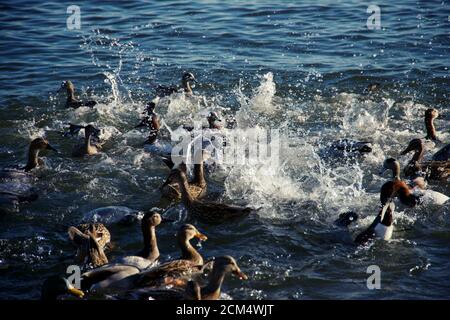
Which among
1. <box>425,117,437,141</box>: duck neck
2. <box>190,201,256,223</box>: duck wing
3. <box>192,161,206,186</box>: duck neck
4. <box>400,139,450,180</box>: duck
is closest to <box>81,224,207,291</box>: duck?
<box>190,201,256,223</box>: duck wing

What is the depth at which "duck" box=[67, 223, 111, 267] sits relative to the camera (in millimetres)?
8070

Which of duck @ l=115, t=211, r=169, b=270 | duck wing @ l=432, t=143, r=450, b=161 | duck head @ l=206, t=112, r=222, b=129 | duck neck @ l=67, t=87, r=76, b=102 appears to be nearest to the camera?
duck @ l=115, t=211, r=169, b=270

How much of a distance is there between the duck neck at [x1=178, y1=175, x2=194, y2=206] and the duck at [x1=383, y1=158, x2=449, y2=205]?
2804mm

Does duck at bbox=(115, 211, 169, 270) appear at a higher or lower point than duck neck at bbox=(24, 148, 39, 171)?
lower

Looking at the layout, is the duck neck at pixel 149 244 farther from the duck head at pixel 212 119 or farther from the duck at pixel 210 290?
the duck head at pixel 212 119

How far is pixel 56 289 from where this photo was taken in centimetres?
697

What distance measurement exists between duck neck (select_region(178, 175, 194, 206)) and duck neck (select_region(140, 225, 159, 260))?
1.21m

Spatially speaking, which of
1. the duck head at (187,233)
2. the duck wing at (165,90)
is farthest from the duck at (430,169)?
the duck wing at (165,90)

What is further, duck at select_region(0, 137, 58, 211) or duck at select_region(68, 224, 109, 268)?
duck at select_region(0, 137, 58, 211)

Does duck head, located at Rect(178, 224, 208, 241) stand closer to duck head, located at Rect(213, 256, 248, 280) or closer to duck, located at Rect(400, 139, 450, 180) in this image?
duck head, located at Rect(213, 256, 248, 280)

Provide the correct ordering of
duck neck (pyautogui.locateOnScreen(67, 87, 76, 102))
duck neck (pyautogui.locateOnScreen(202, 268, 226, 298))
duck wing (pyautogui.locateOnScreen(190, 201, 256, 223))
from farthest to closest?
duck neck (pyautogui.locateOnScreen(67, 87, 76, 102))
duck wing (pyautogui.locateOnScreen(190, 201, 256, 223))
duck neck (pyautogui.locateOnScreen(202, 268, 226, 298))

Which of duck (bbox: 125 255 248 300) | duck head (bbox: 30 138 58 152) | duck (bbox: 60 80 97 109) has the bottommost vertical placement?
duck (bbox: 125 255 248 300)

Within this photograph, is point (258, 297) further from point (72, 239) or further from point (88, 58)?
point (88, 58)

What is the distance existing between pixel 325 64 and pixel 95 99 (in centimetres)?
533
